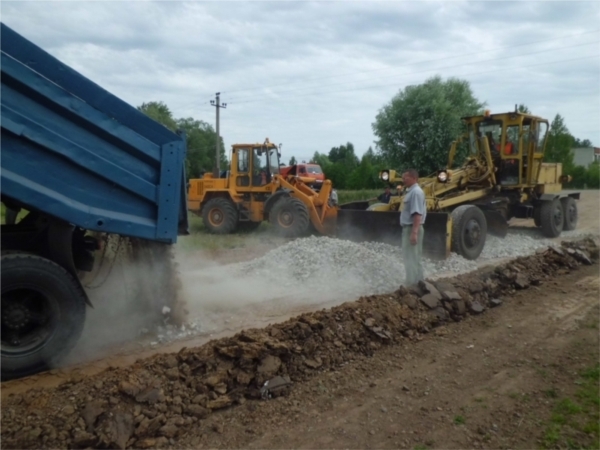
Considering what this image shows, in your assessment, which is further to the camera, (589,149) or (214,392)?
(589,149)

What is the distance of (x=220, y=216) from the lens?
16.7 metres

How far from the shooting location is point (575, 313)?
7.13 meters

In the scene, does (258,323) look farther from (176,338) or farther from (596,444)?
(596,444)

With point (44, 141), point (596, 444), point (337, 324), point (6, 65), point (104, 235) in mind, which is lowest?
point (596, 444)

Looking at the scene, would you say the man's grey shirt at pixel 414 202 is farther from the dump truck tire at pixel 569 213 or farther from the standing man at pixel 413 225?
the dump truck tire at pixel 569 213

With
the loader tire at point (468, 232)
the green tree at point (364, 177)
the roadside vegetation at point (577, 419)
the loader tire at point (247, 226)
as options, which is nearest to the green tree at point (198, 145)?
the green tree at point (364, 177)

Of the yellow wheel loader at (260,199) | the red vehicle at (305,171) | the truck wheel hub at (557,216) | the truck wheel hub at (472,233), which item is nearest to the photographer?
the truck wheel hub at (472,233)

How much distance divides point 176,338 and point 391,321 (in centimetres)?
231

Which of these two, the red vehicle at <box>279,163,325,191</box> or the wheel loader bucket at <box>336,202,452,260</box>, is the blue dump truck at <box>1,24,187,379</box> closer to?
the wheel loader bucket at <box>336,202,452,260</box>

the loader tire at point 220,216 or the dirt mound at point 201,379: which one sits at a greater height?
the loader tire at point 220,216

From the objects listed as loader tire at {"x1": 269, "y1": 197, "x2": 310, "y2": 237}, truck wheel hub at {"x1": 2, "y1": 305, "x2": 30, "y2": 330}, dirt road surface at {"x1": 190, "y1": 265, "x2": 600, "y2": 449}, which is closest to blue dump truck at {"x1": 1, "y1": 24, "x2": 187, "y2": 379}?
truck wheel hub at {"x1": 2, "y1": 305, "x2": 30, "y2": 330}

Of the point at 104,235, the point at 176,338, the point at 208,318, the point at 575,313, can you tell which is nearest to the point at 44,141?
the point at 104,235

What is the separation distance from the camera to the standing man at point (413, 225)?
765 centimetres

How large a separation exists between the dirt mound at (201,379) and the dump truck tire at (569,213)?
1090 cm
